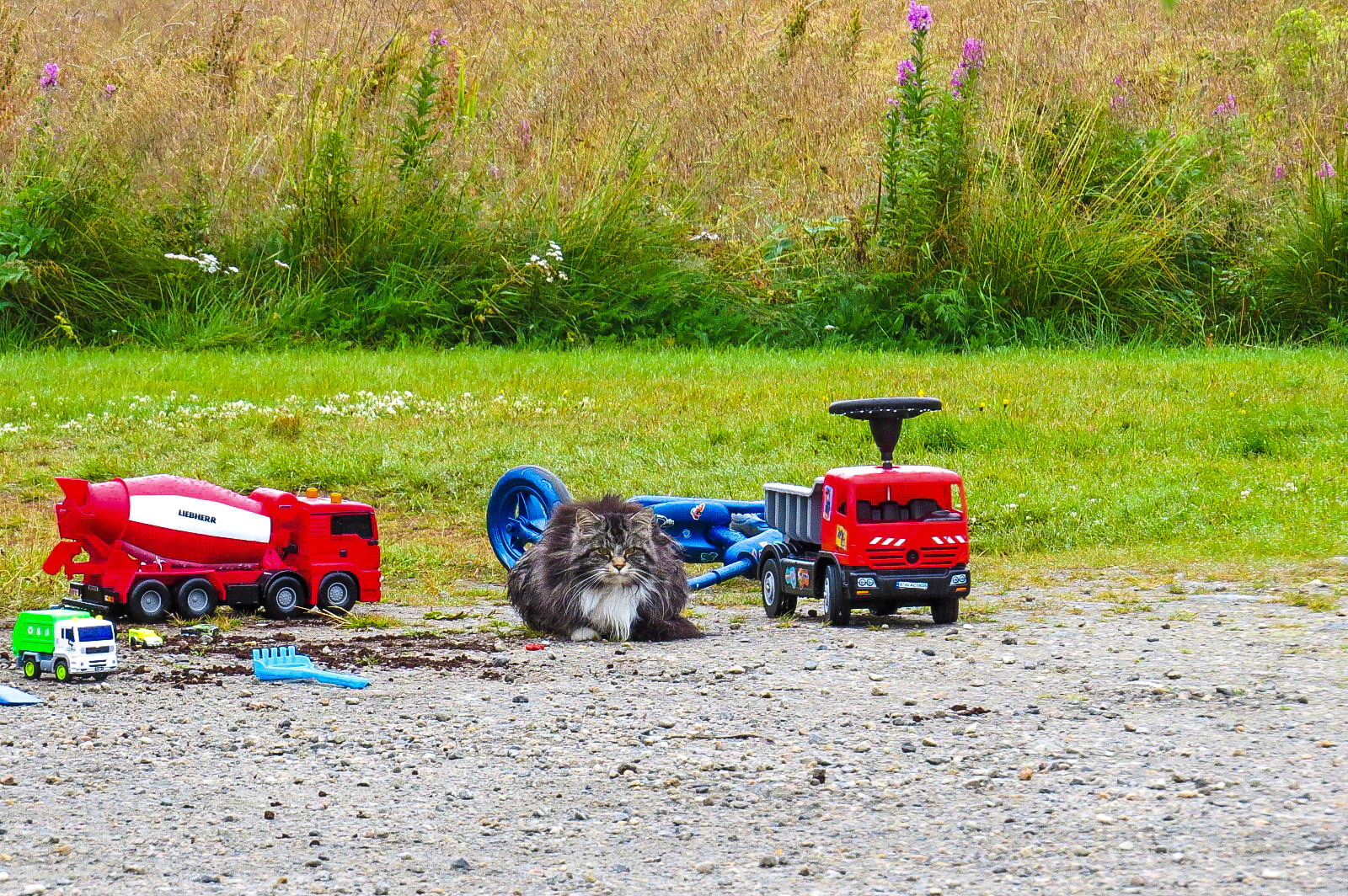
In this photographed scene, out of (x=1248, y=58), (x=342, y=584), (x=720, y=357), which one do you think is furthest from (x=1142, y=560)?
(x=1248, y=58)

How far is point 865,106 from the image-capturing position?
16484 mm

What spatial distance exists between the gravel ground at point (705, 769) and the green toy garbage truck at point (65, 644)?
0.22ft

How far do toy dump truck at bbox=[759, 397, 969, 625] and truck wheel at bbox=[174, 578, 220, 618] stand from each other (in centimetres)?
200

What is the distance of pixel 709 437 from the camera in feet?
27.9

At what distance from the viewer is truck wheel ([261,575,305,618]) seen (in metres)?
5.33

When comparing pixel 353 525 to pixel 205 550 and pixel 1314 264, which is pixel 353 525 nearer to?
pixel 205 550

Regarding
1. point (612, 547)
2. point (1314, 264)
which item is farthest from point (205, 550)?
point (1314, 264)

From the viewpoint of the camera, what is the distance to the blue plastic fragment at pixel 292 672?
13.8 ft

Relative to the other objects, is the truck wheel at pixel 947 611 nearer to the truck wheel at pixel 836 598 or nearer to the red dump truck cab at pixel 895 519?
the red dump truck cab at pixel 895 519

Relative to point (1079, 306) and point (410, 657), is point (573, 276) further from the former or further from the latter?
point (410, 657)

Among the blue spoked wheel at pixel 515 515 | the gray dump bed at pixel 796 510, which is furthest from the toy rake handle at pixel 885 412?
the blue spoked wheel at pixel 515 515

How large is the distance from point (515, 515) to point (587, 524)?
→ 1.56 metres

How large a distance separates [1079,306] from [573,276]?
4015mm

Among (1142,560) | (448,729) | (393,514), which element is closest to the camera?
(448,729)
